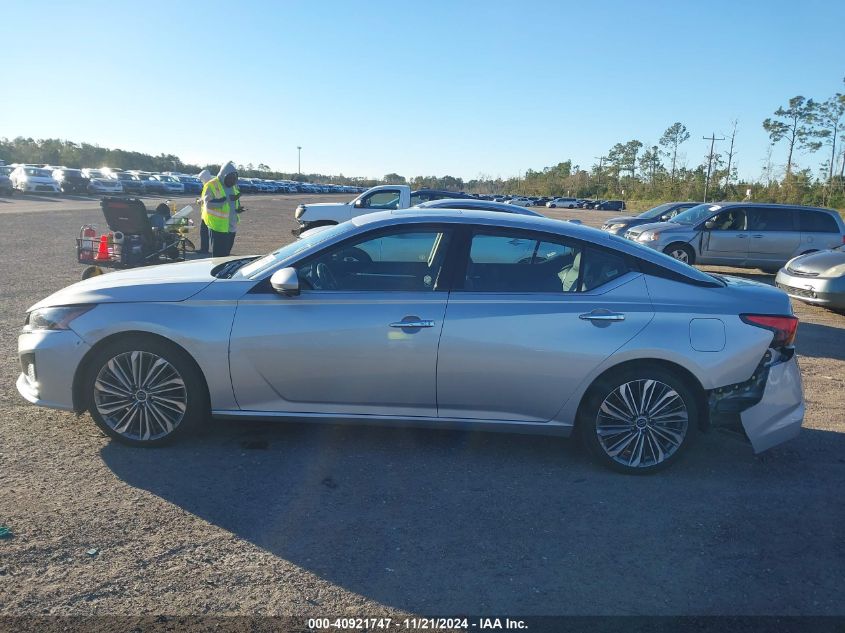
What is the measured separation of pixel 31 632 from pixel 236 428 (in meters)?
2.26

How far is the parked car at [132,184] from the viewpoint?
4974cm

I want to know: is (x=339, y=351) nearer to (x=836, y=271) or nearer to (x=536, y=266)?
(x=536, y=266)

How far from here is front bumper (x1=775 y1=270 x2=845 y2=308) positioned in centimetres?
1012

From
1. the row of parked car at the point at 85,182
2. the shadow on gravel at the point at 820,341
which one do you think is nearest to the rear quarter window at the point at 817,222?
the shadow on gravel at the point at 820,341

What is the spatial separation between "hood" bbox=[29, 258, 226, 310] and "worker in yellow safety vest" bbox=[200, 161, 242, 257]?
20.2 feet

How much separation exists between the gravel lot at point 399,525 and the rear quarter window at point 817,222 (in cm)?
1172

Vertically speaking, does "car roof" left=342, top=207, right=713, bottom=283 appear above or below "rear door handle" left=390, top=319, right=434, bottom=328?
above

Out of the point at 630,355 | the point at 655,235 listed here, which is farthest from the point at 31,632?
the point at 655,235

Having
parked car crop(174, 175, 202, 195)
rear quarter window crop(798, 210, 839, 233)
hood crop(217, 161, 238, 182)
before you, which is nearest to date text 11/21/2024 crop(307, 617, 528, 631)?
hood crop(217, 161, 238, 182)

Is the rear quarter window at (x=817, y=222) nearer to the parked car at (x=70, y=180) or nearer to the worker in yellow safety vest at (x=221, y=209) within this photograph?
the worker in yellow safety vest at (x=221, y=209)

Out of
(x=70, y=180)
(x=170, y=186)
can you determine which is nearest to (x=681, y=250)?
(x=70, y=180)

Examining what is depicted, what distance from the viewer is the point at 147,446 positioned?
14.5 ft

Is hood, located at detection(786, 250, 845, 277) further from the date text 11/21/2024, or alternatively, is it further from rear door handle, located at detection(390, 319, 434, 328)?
the date text 11/21/2024

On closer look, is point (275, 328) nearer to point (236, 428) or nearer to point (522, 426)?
point (236, 428)
